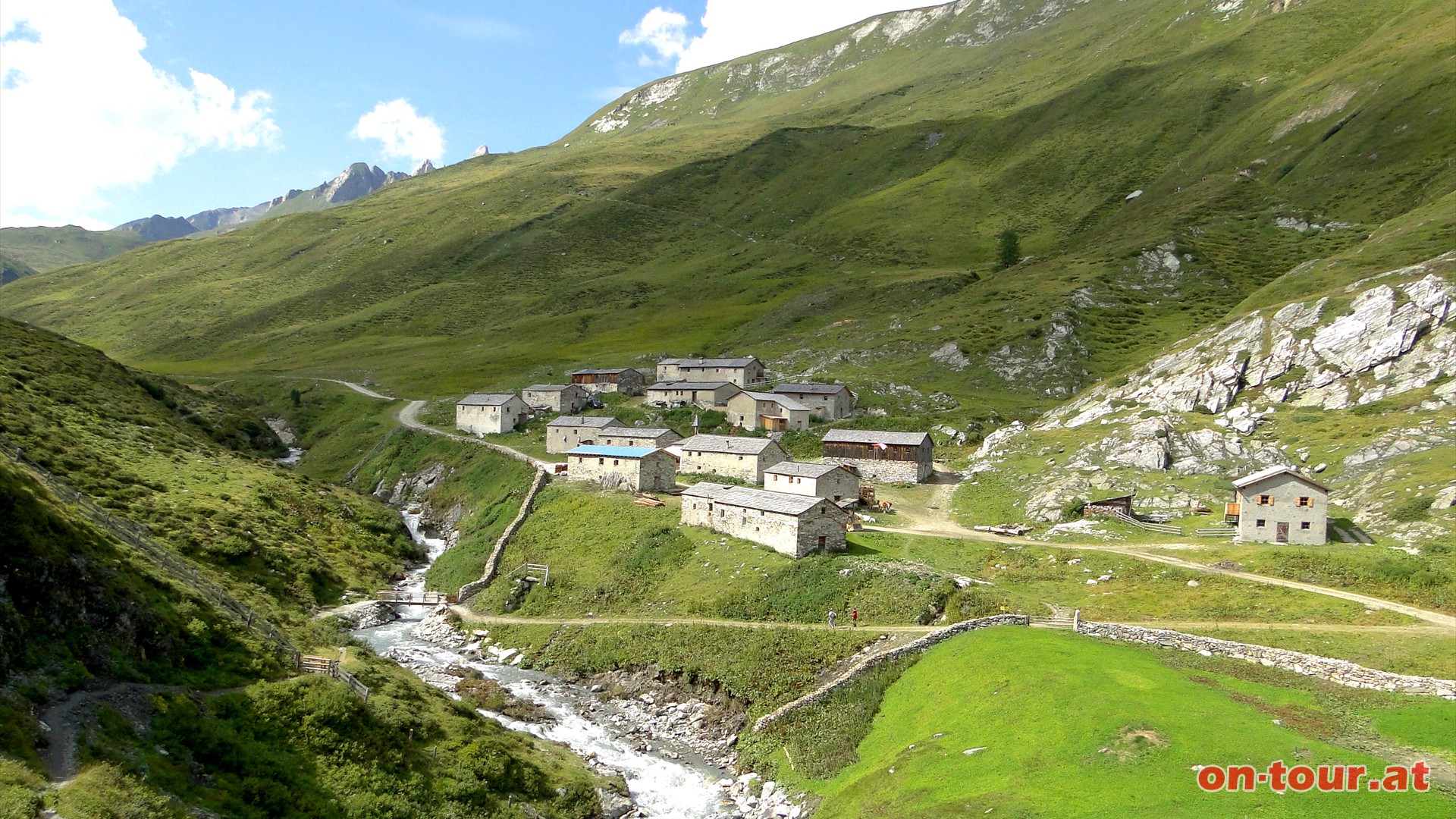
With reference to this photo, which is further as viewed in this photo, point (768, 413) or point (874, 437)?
point (768, 413)

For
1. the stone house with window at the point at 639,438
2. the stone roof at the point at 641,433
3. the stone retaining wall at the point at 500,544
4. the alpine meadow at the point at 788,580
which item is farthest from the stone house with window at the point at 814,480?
the stone retaining wall at the point at 500,544

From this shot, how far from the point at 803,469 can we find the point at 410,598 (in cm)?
3531

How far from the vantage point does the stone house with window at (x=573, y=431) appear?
314 ft

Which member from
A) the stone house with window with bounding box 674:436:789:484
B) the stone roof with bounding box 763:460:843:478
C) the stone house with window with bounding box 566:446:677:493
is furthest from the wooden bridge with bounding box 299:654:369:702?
the stone house with window with bounding box 674:436:789:484

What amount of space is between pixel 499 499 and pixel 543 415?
3505 centimetres

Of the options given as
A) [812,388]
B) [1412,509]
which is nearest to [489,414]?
[812,388]

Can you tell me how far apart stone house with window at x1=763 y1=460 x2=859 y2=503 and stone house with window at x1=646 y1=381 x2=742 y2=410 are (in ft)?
124

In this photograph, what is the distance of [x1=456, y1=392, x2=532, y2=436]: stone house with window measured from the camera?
112188mm

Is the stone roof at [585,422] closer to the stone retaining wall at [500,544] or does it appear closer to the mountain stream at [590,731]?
the stone retaining wall at [500,544]

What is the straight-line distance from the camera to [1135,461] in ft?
235

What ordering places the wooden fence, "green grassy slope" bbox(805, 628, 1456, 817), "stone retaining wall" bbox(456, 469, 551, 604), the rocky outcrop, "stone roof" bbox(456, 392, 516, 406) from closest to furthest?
"green grassy slope" bbox(805, 628, 1456, 817)
the wooden fence
"stone retaining wall" bbox(456, 469, 551, 604)
the rocky outcrop
"stone roof" bbox(456, 392, 516, 406)

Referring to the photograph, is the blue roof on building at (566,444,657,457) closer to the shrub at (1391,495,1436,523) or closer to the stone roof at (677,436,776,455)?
the stone roof at (677,436,776,455)

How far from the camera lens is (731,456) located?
271 ft

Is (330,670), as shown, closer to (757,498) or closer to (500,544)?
(757,498)
